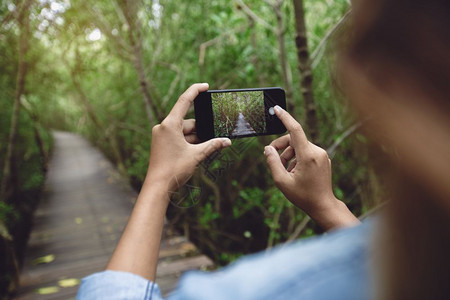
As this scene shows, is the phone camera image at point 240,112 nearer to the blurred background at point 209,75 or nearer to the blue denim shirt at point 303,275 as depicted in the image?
the blue denim shirt at point 303,275

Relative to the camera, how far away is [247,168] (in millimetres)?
A: 4680

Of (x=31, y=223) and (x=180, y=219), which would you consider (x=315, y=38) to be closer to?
(x=180, y=219)

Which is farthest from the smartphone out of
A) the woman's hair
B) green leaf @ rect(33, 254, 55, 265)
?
green leaf @ rect(33, 254, 55, 265)

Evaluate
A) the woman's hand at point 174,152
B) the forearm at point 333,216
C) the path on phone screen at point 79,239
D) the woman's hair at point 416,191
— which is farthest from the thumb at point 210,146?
the path on phone screen at point 79,239

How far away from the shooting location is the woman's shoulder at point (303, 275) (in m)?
0.54

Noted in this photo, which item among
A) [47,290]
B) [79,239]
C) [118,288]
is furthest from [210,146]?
[79,239]

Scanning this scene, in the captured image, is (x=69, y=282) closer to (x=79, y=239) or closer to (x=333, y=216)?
(x=79, y=239)

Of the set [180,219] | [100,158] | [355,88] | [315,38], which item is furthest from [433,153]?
A: [100,158]

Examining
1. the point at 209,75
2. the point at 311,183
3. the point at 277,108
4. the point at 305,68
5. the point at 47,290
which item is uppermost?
the point at 209,75

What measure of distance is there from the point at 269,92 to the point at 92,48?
18.0 feet

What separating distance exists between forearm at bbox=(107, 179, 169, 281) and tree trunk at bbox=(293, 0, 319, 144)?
1399 mm

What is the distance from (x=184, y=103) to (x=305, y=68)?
127 cm

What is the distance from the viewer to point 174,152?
106 centimetres

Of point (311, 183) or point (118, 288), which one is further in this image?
point (311, 183)
